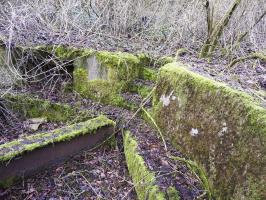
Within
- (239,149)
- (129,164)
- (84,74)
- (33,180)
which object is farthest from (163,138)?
(84,74)

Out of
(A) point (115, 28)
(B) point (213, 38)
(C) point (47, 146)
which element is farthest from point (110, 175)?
(A) point (115, 28)

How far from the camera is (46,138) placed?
3174mm

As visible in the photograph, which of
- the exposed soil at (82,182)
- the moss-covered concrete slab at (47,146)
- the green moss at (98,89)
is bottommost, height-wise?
the exposed soil at (82,182)

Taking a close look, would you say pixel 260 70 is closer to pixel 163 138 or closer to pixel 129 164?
pixel 163 138

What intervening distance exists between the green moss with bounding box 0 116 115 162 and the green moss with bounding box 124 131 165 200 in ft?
1.20

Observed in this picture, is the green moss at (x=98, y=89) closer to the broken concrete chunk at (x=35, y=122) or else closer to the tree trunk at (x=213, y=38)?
the broken concrete chunk at (x=35, y=122)

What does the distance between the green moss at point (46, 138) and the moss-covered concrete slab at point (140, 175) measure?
14.1 inches

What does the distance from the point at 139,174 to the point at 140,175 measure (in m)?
0.03

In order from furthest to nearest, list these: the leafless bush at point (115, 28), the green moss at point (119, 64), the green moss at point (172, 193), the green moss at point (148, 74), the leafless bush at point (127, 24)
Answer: the leafless bush at point (127, 24) < the leafless bush at point (115, 28) < the green moss at point (148, 74) < the green moss at point (119, 64) < the green moss at point (172, 193)

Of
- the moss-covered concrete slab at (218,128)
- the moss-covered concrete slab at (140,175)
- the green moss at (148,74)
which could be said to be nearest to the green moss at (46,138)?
the moss-covered concrete slab at (140,175)

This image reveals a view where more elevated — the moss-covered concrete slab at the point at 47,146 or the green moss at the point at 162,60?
the green moss at the point at 162,60

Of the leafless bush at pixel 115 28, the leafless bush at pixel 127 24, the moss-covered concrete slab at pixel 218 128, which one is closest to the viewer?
the moss-covered concrete slab at pixel 218 128

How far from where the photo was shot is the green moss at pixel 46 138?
2.92 meters

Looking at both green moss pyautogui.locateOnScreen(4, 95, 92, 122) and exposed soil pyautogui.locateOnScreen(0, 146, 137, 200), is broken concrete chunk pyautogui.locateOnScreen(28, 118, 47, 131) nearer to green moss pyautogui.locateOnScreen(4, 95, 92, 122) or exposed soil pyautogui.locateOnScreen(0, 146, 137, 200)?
green moss pyautogui.locateOnScreen(4, 95, 92, 122)
